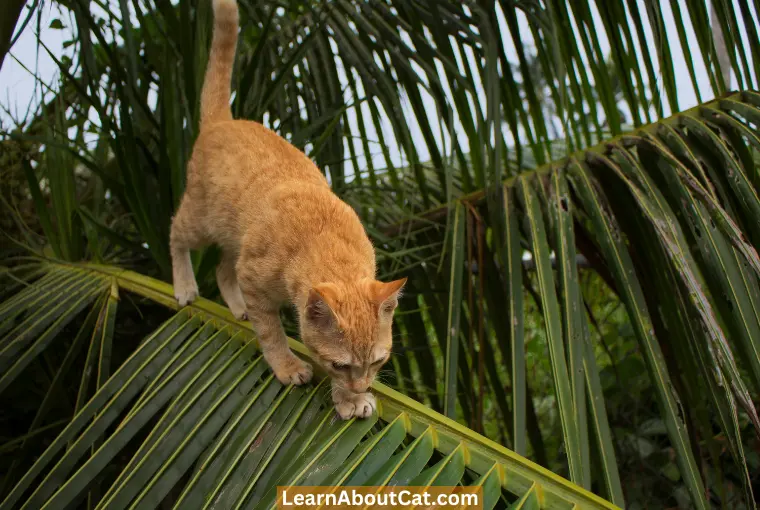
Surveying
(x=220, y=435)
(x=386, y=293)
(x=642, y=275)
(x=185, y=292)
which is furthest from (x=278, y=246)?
(x=642, y=275)

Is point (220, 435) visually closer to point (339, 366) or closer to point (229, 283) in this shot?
point (339, 366)

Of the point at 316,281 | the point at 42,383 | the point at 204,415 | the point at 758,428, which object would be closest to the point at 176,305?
the point at 316,281

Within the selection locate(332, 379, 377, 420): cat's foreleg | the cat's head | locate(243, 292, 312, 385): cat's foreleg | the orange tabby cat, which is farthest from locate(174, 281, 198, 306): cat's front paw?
locate(332, 379, 377, 420): cat's foreleg

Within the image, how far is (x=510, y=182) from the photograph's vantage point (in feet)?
7.71

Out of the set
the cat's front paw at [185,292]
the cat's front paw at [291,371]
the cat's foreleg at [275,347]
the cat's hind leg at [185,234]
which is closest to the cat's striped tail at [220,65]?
the cat's hind leg at [185,234]

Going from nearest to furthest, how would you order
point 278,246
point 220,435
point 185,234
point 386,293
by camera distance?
point 220,435 < point 386,293 < point 278,246 < point 185,234

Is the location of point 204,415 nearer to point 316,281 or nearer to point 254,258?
point 316,281

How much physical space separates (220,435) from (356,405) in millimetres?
317

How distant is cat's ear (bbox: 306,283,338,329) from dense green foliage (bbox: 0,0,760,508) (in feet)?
1.13

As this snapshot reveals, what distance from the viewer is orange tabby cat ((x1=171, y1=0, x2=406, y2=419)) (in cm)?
190

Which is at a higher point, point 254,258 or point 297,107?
point 297,107

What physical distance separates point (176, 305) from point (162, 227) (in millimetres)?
549

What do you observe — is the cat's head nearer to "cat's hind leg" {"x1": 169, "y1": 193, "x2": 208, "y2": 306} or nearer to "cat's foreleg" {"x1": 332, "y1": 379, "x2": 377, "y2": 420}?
"cat's foreleg" {"x1": 332, "y1": 379, "x2": 377, "y2": 420}

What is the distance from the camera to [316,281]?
6.74ft
